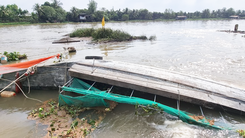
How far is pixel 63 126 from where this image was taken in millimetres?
3955

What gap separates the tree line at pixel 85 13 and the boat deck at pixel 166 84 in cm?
5300

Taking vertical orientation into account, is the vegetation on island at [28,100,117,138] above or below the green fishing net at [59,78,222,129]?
below

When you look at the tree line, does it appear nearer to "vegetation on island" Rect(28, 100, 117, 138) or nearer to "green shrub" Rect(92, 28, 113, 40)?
"green shrub" Rect(92, 28, 113, 40)

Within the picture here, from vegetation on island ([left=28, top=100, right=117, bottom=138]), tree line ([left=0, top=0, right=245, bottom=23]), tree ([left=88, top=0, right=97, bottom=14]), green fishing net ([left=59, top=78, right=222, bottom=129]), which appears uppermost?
tree ([left=88, top=0, right=97, bottom=14])

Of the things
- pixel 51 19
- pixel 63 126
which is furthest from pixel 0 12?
pixel 63 126

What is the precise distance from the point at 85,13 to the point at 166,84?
211 ft

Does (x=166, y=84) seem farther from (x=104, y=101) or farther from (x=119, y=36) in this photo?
(x=119, y=36)

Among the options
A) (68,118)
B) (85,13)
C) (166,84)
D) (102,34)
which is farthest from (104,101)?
(85,13)

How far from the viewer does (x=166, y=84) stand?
468 centimetres

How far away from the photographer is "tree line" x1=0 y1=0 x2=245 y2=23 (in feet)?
165

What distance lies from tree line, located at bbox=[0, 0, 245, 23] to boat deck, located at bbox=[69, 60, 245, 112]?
174 ft

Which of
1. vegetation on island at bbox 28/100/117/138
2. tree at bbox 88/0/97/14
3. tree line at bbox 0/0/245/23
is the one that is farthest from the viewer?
tree at bbox 88/0/97/14

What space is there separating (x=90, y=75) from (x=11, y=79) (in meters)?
3.04

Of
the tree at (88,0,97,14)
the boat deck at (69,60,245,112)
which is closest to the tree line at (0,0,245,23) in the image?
the tree at (88,0,97,14)
